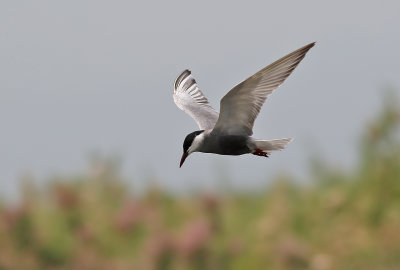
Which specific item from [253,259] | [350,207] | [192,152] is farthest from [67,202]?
[192,152]

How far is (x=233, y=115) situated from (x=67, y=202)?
148 inches

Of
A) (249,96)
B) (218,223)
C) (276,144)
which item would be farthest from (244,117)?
(218,223)

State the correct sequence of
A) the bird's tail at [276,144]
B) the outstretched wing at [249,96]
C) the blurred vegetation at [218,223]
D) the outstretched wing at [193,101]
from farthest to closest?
1. the blurred vegetation at [218,223]
2. the outstretched wing at [193,101]
3. the bird's tail at [276,144]
4. the outstretched wing at [249,96]

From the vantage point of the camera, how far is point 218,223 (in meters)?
7.55

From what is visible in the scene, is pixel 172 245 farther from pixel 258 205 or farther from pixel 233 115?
pixel 233 115

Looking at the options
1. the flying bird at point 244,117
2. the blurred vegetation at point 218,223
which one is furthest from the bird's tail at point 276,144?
the blurred vegetation at point 218,223

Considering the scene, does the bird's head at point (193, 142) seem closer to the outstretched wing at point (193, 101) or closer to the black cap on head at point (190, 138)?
the black cap on head at point (190, 138)

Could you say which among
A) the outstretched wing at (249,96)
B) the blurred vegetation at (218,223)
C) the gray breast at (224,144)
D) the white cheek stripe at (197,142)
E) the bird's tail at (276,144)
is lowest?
the blurred vegetation at (218,223)

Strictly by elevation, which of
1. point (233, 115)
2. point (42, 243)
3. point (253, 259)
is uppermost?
point (233, 115)

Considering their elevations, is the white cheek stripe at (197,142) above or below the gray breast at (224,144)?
above

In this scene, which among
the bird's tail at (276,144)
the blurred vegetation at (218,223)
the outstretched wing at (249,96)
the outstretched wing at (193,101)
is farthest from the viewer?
the blurred vegetation at (218,223)

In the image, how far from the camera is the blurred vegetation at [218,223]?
7.38 meters

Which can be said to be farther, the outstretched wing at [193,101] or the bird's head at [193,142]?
the outstretched wing at [193,101]

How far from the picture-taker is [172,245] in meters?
7.28
